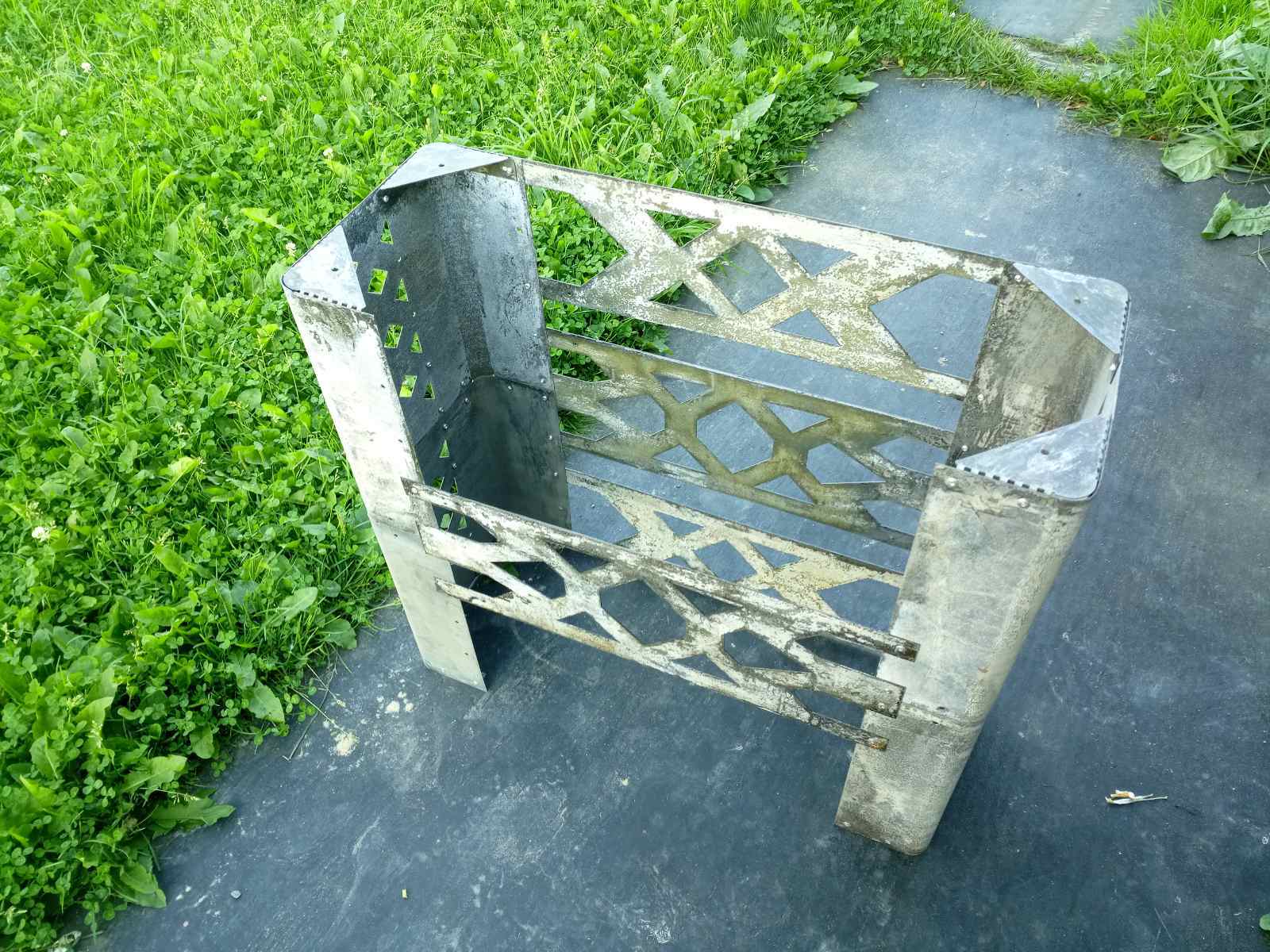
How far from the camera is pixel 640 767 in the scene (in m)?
2.98

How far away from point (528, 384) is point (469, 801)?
51.4 inches

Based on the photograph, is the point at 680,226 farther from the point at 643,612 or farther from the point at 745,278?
the point at 643,612

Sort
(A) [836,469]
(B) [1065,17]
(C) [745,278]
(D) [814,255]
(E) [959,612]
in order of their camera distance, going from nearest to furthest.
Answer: (E) [959,612]
(A) [836,469]
(C) [745,278]
(D) [814,255]
(B) [1065,17]

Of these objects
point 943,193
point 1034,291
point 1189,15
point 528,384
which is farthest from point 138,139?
point 1189,15

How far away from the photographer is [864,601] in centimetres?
341

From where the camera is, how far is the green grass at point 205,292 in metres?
2.86

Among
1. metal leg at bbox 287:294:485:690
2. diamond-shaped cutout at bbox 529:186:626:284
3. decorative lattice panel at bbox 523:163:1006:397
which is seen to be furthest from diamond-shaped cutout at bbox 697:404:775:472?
metal leg at bbox 287:294:485:690

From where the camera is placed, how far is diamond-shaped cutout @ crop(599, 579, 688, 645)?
333cm

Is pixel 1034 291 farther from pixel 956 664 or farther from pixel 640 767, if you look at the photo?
pixel 640 767

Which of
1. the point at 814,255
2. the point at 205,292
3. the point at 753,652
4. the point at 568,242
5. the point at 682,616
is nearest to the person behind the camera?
the point at 682,616

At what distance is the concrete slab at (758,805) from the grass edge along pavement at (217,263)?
0.87 feet

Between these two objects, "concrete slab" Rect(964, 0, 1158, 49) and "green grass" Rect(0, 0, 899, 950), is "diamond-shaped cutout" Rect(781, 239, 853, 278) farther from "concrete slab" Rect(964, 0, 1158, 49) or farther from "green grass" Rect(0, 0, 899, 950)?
"concrete slab" Rect(964, 0, 1158, 49)

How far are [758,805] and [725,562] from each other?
35.8 inches

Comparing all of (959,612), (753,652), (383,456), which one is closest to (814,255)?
(753,652)
